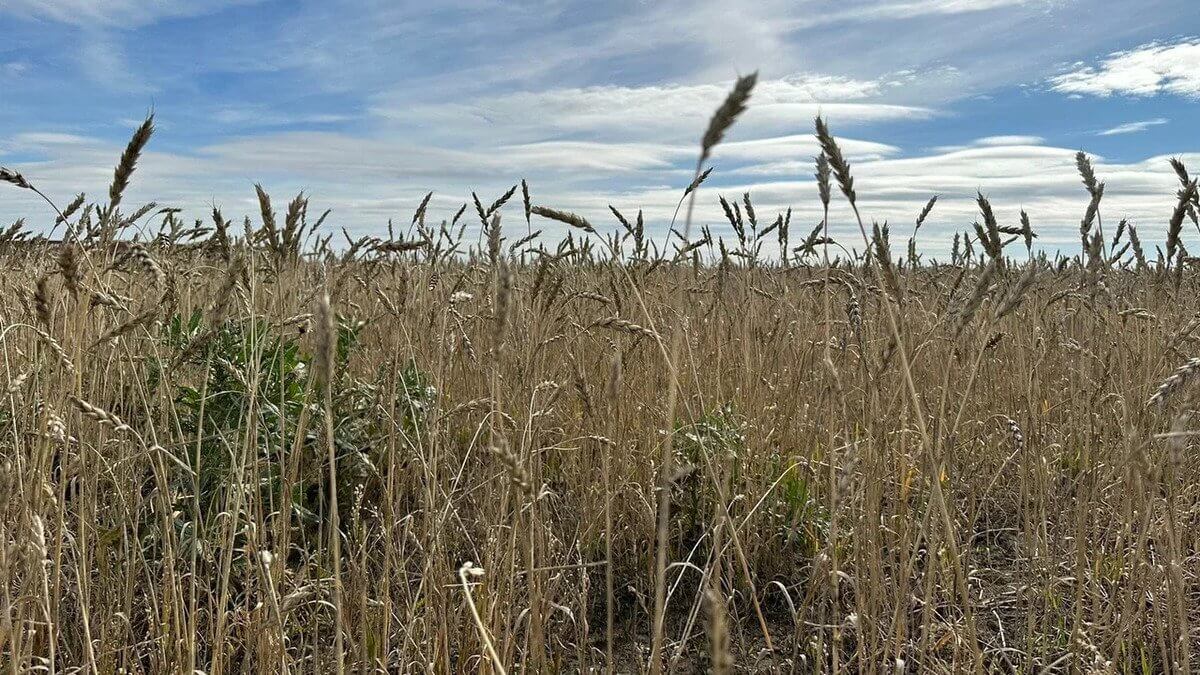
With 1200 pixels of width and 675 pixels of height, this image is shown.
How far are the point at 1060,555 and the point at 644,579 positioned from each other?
1.25 metres

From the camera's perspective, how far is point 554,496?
2.51 meters

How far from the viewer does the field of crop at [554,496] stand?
169cm

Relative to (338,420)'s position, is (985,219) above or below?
above

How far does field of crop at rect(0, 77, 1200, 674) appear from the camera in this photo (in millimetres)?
1694

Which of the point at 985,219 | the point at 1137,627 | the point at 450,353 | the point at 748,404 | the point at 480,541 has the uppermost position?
the point at 985,219

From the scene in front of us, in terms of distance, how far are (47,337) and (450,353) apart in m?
0.94

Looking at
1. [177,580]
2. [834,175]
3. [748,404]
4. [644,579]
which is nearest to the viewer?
A: [834,175]

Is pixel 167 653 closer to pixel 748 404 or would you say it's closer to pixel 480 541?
pixel 480 541

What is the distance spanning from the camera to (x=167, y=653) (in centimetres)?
201

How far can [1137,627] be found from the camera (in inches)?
87.2

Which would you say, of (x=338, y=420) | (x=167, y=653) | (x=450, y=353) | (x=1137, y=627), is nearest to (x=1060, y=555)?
(x=1137, y=627)

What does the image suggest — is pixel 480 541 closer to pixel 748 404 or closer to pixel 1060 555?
pixel 748 404

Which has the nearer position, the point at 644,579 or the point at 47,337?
the point at 47,337

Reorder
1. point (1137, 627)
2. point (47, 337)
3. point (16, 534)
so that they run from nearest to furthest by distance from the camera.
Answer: point (47, 337) → point (16, 534) → point (1137, 627)
